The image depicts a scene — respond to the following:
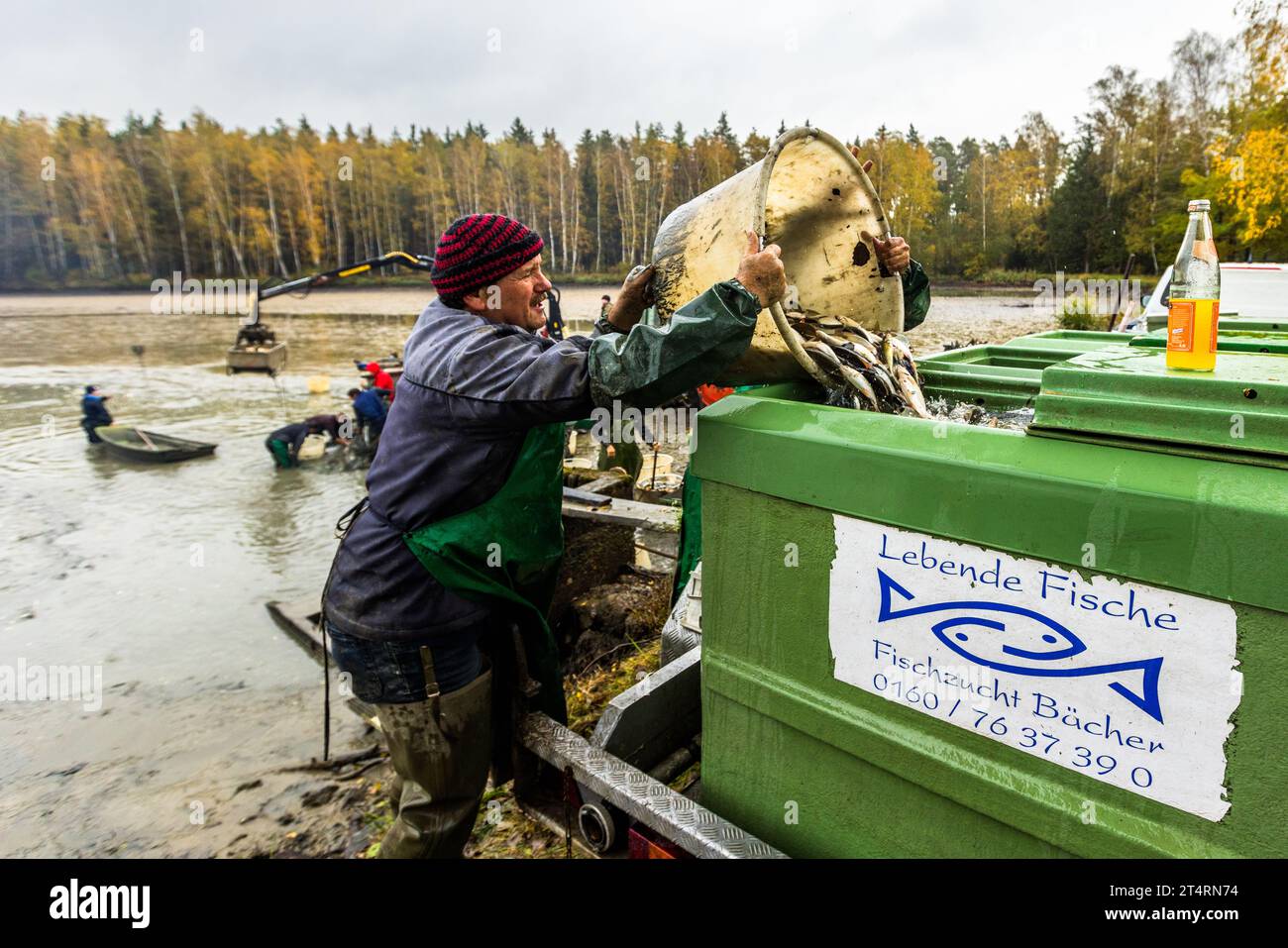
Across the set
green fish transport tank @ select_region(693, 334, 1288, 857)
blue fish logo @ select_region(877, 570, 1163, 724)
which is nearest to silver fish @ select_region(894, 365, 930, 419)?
green fish transport tank @ select_region(693, 334, 1288, 857)

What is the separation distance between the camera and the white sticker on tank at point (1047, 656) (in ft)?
4.04

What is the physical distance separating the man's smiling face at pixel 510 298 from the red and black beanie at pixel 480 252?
23 millimetres

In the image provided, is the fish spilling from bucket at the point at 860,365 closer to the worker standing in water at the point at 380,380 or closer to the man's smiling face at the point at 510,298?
the man's smiling face at the point at 510,298

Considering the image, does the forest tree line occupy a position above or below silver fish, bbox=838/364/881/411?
above

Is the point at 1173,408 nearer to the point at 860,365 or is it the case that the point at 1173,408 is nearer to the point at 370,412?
the point at 860,365

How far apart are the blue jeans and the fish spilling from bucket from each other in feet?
4.47

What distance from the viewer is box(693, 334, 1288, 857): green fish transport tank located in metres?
1.20

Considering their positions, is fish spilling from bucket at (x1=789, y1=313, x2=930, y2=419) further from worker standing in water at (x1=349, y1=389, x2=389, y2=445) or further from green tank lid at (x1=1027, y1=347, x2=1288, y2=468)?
worker standing in water at (x1=349, y1=389, x2=389, y2=445)

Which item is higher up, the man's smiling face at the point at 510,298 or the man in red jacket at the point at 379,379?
the man's smiling face at the point at 510,298

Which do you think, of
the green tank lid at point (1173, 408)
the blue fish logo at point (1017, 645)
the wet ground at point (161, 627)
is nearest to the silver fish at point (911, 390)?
the green tank lid at point (1173, 408)

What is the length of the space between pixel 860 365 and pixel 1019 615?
896mm

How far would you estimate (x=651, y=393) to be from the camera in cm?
180

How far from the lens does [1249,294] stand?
6141mm
